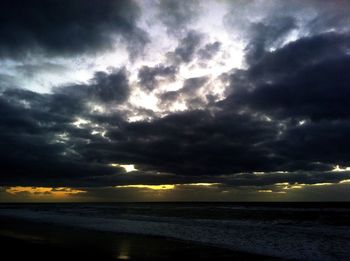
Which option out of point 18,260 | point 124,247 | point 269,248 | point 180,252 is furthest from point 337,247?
point 18,260

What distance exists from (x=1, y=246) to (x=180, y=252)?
482 inches

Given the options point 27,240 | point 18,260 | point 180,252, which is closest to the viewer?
point 18,260

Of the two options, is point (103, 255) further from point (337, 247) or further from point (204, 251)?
point (337, 247)

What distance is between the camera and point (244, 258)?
21.1 metres

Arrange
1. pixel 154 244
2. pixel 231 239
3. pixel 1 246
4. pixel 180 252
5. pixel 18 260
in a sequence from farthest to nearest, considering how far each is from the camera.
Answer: pixel 231 239 → pixel 154 244 → pixel 1 246 → pixel 180 252 → pixel 18 260

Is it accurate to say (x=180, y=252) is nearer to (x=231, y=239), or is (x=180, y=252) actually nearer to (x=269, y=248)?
(x=269, y=248)

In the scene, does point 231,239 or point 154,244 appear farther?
point 231,239

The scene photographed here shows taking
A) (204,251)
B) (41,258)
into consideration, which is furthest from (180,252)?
(41,258)

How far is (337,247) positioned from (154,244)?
1319 centimetres

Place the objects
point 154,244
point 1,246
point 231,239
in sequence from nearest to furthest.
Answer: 1. point 1,246
2. point 154,244
3. point 231,239

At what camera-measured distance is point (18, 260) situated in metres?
18.9

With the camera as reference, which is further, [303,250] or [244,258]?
[303,250]

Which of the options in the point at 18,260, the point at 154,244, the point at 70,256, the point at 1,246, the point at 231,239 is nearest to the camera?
the point at 18,260

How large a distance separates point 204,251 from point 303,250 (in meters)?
6.98
